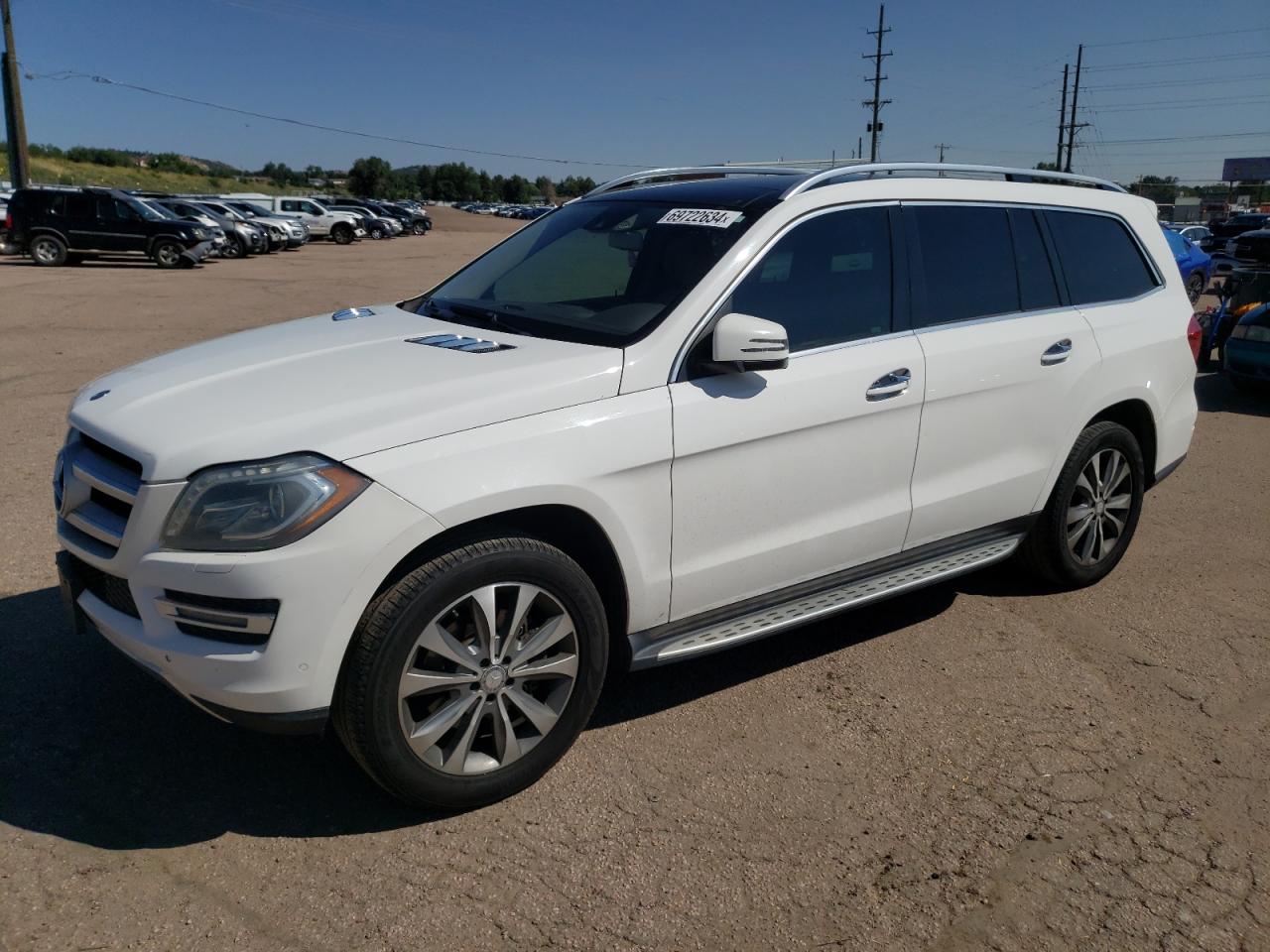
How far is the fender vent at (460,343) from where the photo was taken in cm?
347

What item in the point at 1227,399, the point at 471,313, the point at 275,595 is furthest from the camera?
the point at 1227,399

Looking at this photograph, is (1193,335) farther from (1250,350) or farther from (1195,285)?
(1195,285)

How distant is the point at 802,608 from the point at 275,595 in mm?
1911

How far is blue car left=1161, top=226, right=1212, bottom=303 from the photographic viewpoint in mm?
17078

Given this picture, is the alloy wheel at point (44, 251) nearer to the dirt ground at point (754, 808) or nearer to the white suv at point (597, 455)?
the dirt ground at point (754, 808)

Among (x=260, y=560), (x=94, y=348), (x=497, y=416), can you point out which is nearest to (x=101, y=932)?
(x=260, y=560)

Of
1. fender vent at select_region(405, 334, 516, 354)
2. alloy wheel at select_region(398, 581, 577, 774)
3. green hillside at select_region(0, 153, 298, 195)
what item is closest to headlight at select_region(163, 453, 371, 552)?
alloy wheel at select_region(398, 581, 577, 774)

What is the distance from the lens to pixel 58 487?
3404 mm

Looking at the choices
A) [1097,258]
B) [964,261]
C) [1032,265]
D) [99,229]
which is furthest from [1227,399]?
[99,229]

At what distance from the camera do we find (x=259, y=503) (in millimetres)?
2775

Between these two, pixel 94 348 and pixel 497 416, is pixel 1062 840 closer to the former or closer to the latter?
pixel 497 416

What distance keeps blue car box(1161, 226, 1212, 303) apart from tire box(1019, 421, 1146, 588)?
12.6 meters

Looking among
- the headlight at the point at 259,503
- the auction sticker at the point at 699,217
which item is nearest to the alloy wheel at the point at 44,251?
the auction sticker at the point at 699,217

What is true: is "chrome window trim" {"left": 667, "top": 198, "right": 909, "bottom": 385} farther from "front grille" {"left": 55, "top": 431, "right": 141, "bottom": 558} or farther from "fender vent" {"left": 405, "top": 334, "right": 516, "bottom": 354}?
"front grille" {"left": 55, "top": 431, "right": 141, "bottom": 558}
